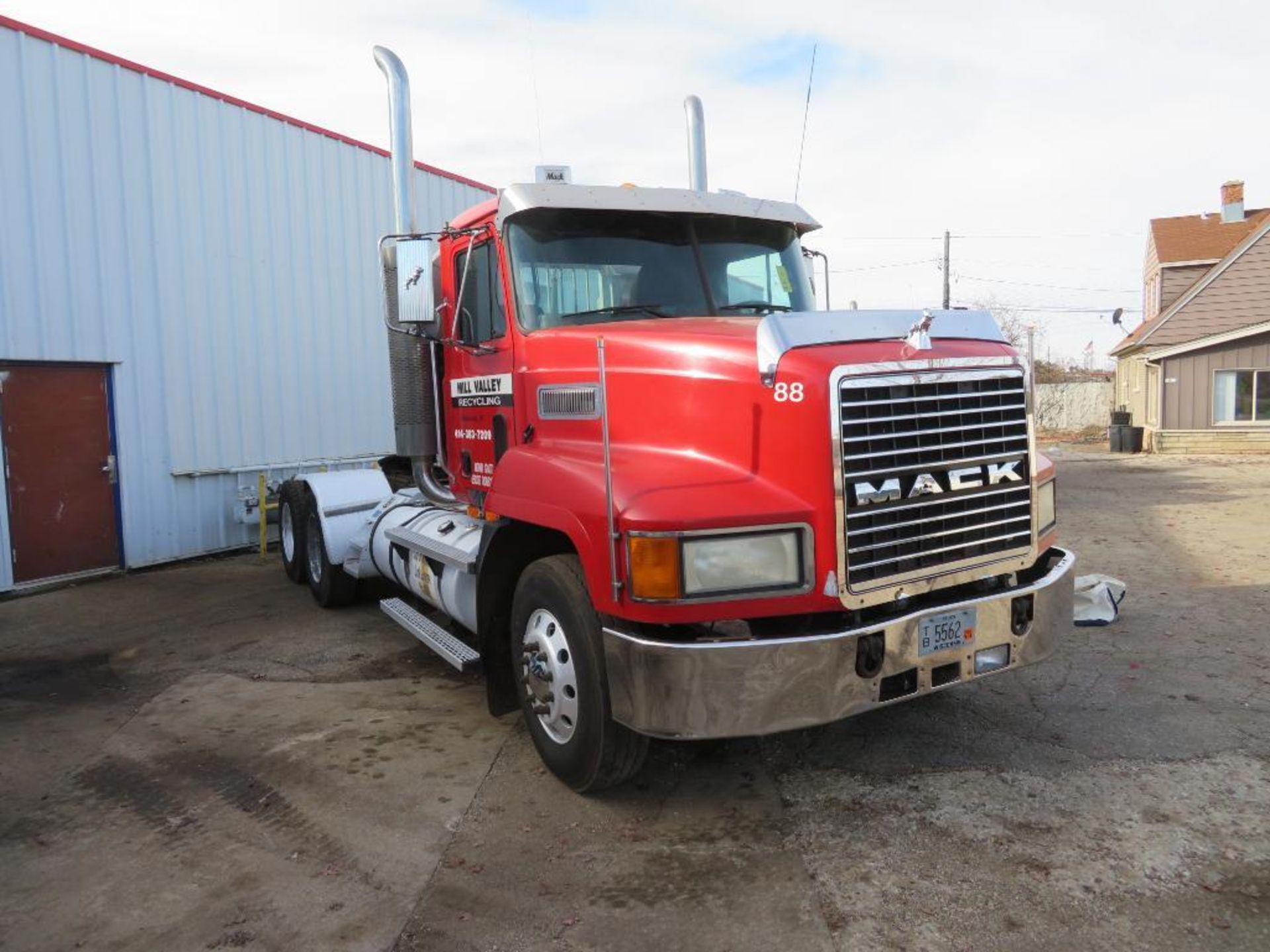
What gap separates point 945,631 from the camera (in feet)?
11.8

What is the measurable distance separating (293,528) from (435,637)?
382cm

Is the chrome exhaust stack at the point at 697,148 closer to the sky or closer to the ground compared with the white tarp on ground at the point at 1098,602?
A: closer to the sky

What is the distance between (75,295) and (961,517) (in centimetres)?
900

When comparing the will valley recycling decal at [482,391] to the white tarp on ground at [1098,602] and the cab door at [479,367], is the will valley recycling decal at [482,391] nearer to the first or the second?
the cab door at [479,367]

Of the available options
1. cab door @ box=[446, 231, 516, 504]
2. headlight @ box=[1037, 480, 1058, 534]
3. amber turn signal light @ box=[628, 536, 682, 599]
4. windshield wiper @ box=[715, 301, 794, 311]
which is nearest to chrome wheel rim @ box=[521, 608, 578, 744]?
amber turn signal light @ box=[628, 536, 682, 599]

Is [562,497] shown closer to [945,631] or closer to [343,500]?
[945,631]

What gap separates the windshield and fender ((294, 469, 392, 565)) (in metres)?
3.82

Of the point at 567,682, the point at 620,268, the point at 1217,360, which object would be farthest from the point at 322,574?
the point at 1217,360

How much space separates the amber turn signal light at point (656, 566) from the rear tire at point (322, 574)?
500 cm

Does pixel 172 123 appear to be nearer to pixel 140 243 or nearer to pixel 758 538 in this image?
pixel 140 243

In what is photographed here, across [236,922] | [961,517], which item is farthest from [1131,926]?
[236,922]

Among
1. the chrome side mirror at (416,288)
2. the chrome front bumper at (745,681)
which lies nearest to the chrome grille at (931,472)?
the chrome front bumper at (745,681)

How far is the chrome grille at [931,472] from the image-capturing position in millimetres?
3432

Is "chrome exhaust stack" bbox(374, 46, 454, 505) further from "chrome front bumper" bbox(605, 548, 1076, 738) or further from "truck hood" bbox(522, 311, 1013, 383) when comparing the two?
"chrome front bumper" bbox(605, 548, 1076, 738)
